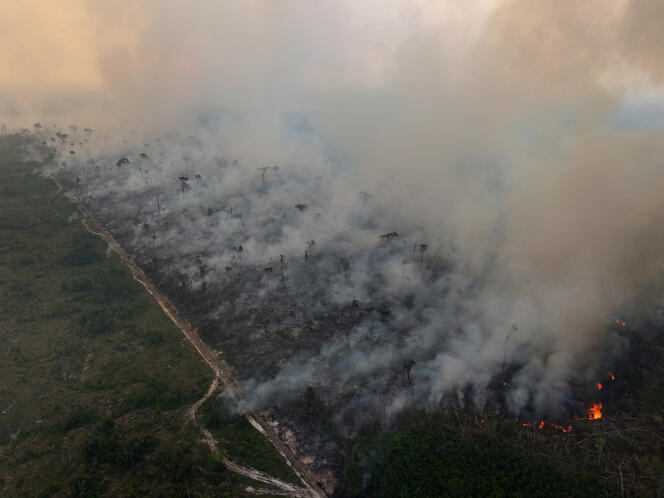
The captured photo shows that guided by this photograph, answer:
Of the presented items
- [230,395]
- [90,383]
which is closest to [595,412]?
[230,395]

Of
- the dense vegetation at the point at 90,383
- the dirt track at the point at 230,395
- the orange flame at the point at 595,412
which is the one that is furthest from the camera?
the orange flame at the point at 595,412

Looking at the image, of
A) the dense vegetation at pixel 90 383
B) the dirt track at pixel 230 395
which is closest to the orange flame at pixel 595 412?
the dirt track at pixel 230 395

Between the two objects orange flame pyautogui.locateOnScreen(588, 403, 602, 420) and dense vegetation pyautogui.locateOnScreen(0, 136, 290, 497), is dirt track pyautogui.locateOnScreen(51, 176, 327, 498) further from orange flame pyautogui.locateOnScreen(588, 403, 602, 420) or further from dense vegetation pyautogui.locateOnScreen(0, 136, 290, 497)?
orange flame pyautogui.locateOnScreen(588, 403, 602, 420)

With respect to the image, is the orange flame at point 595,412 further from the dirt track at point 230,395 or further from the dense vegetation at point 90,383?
the dense vegetation at point 90,383

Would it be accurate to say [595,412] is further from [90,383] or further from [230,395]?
[90,383]

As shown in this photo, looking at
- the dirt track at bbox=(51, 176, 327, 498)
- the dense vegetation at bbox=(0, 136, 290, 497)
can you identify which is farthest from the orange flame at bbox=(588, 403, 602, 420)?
the dense vegetation at bbox=(0, 136, 290, 497)

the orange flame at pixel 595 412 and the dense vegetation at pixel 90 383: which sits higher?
the orange flame at pixel 595 412
